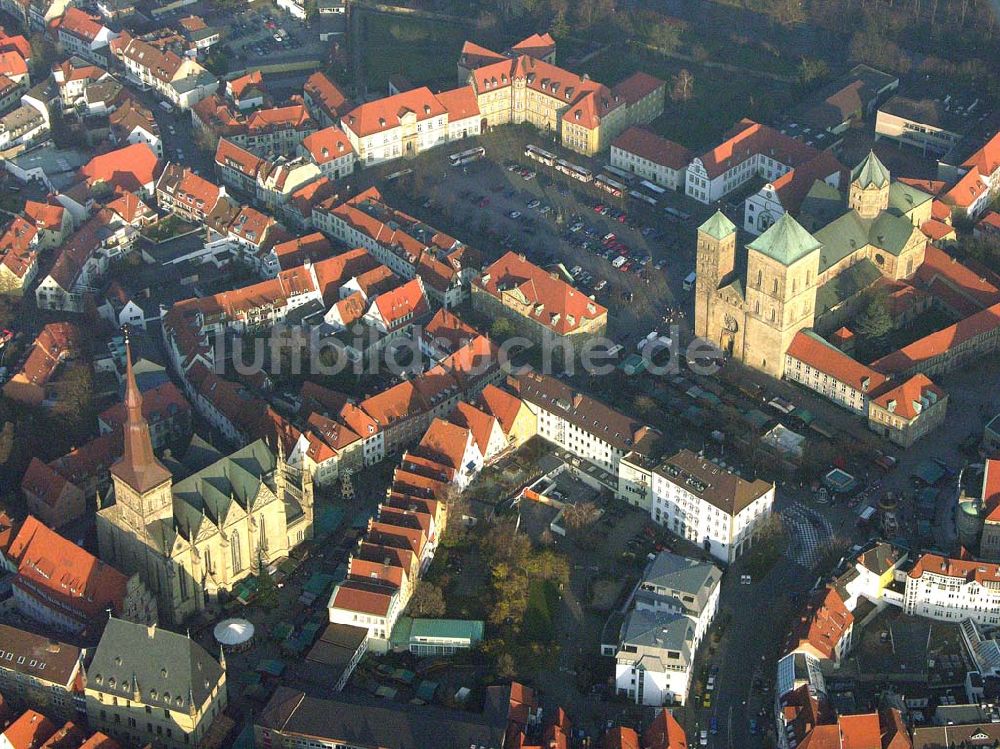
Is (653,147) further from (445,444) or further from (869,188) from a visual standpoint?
(445,444)

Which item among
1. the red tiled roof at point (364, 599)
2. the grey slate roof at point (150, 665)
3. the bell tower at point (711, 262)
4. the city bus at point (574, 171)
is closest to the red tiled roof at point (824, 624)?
the red tiled roof at point (364, 599)

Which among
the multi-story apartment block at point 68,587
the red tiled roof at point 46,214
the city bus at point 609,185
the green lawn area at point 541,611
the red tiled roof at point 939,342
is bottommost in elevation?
the city bus at point 609,185

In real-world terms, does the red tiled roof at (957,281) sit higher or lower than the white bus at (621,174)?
higher

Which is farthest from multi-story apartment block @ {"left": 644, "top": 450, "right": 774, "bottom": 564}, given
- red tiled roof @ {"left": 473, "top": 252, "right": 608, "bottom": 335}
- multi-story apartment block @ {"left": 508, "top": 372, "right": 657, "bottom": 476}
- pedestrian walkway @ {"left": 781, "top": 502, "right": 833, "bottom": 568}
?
red tiled roof @ {"left": 473, "top": 252, "right": 608, "bottom": 335}

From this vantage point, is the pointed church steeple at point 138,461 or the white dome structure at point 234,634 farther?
the white dome structure at point 234,634

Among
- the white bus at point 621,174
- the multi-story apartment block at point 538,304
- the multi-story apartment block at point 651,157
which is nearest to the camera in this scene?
the multi-story apartment block at point 538,304

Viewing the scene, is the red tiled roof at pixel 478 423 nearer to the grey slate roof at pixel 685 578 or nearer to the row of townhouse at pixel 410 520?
the row of townhouse at pixel 410 520

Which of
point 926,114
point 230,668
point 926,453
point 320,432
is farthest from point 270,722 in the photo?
point 926,114

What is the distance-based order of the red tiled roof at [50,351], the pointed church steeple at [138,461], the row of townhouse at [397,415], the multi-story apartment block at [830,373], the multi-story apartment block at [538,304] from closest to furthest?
1. the pointed church steeple at [138,461]
2. the row of townhouse at [397,415]
3. the multi-story apartment block at [830,373]
4. the red tiled roof at [50,351]
5. the multi-story apartment block at [538,304]
